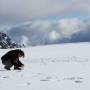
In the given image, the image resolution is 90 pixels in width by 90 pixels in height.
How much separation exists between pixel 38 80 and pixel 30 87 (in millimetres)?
1474

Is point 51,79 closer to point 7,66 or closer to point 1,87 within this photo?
point 1,87

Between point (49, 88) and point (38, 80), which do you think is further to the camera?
point (38, 80)

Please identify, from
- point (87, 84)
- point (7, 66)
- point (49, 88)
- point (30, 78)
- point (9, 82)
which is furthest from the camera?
point (7, 66)

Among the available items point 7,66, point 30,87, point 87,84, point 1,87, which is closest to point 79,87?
point 87,84

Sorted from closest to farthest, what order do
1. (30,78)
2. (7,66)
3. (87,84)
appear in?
(87,84) → (30,78) → (7,66)

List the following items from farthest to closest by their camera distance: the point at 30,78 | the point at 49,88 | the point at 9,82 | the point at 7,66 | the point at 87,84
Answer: the point at 7,66 < the point at 30,78 < the point at 9,82 < the point at 87,84 < the point at 49,88

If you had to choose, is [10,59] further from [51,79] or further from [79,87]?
[79,87]

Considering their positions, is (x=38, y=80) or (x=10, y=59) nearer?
(x=38, y=80)

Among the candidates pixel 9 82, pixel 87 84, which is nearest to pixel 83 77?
pixel 87 84

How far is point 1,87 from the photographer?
963cm

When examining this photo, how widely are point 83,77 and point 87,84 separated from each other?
5.49ft

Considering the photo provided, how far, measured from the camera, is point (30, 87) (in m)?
9.59

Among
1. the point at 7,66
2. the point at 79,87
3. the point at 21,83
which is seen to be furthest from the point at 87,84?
the point at 7,66

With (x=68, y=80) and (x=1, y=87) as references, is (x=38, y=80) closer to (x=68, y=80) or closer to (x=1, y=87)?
(x=68, y=80)
